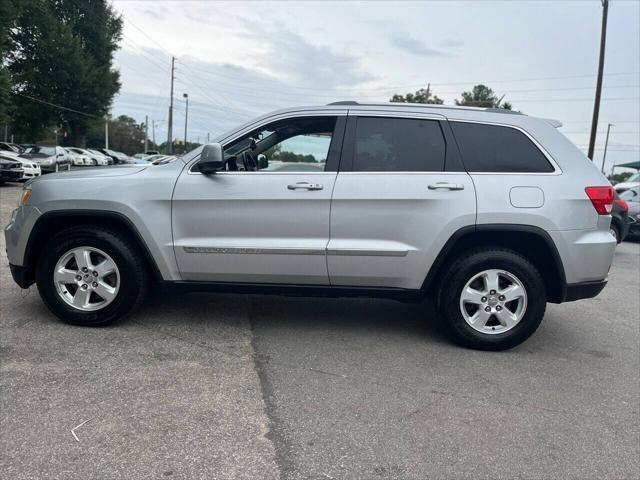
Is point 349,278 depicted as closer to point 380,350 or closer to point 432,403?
point 380,350

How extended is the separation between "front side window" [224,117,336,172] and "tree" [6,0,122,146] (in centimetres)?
1096

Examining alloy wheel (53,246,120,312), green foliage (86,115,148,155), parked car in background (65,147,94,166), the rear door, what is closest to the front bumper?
alloy wheel (53,246,120,312)

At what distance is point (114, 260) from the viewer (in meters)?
4.11

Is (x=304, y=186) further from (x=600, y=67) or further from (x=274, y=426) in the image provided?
(x=600, y=67)

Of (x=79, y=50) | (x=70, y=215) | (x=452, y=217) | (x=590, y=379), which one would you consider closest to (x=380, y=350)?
(x=452, y=217)

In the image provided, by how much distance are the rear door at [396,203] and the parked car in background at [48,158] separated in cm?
2273

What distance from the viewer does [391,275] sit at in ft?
13.2

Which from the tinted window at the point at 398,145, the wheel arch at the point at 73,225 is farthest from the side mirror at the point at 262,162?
the wheel arch at the point at 73,225

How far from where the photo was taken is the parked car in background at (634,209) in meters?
12.6

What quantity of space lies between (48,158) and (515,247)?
88.1ft

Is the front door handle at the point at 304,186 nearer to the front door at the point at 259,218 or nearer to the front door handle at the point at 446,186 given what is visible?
the front door at the point at 259,218

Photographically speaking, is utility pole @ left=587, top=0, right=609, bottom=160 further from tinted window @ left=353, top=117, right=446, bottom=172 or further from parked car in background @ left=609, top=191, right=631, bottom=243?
tinted window @ left=353, top=117, right=446, bottom=172

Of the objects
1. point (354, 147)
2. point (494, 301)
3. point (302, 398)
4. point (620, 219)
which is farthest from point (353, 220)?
point (620, 219)

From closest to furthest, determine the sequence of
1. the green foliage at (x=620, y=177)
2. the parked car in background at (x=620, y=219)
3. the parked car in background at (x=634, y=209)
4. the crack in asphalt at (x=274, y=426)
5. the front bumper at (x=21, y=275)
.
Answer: the crack in asphalt at (x=274, y=426) → the front bumper at (x=21, y=275) → the parked car in background at (x=620, y=219) → the parked car in background at (x=634, y=209) → the green foliage at (x=620, y=177)
